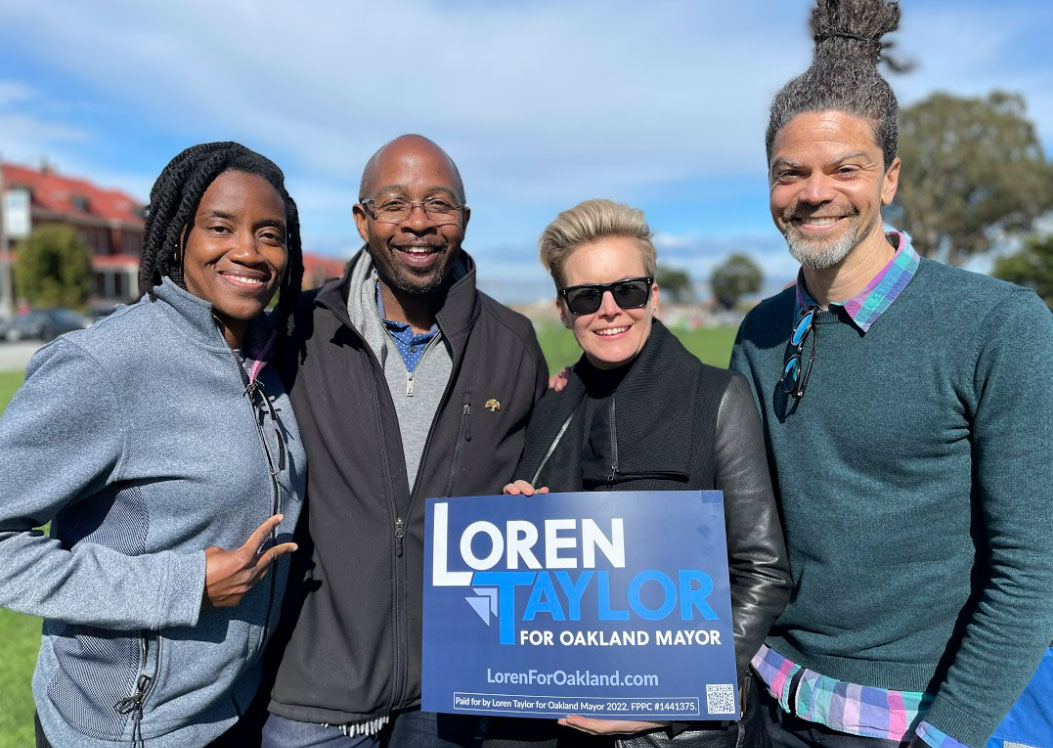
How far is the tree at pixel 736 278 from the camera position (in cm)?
12000

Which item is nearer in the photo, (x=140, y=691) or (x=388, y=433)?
(x=140, y=691)

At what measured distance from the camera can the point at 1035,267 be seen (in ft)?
169

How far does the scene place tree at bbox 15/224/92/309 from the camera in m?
50.3

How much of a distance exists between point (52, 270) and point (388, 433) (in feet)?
190

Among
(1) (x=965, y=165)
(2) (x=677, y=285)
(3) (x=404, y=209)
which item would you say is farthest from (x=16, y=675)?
(2) (x=677, y=285)

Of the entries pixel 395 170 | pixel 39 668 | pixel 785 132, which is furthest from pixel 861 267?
pixel 39 668

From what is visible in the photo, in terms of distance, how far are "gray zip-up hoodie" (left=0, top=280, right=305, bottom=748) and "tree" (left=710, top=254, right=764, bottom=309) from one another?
12025 cm

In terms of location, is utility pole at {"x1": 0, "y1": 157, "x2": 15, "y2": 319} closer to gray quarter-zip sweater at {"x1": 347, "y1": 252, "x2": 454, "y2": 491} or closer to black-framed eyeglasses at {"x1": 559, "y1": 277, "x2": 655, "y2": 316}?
gray quarter-zip sweater at {"x1": 347, "y1": 252, "x2": 454, "y2": 491}

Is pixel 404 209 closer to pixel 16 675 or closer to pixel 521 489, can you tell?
pixel 521 489

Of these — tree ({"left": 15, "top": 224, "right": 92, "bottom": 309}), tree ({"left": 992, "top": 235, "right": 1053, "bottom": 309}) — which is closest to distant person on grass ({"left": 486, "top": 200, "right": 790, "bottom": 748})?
tree ({"left": 992, "top": 235, "right": 1053, "bottom": 309})

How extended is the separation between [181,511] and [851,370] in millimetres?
2201

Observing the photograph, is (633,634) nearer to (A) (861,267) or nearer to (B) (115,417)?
(A) (861,267)

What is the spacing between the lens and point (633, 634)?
8.31 feet

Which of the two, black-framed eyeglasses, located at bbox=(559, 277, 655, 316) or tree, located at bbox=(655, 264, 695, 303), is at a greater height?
tree, located at bbox=(655, 264, 695, 303)
